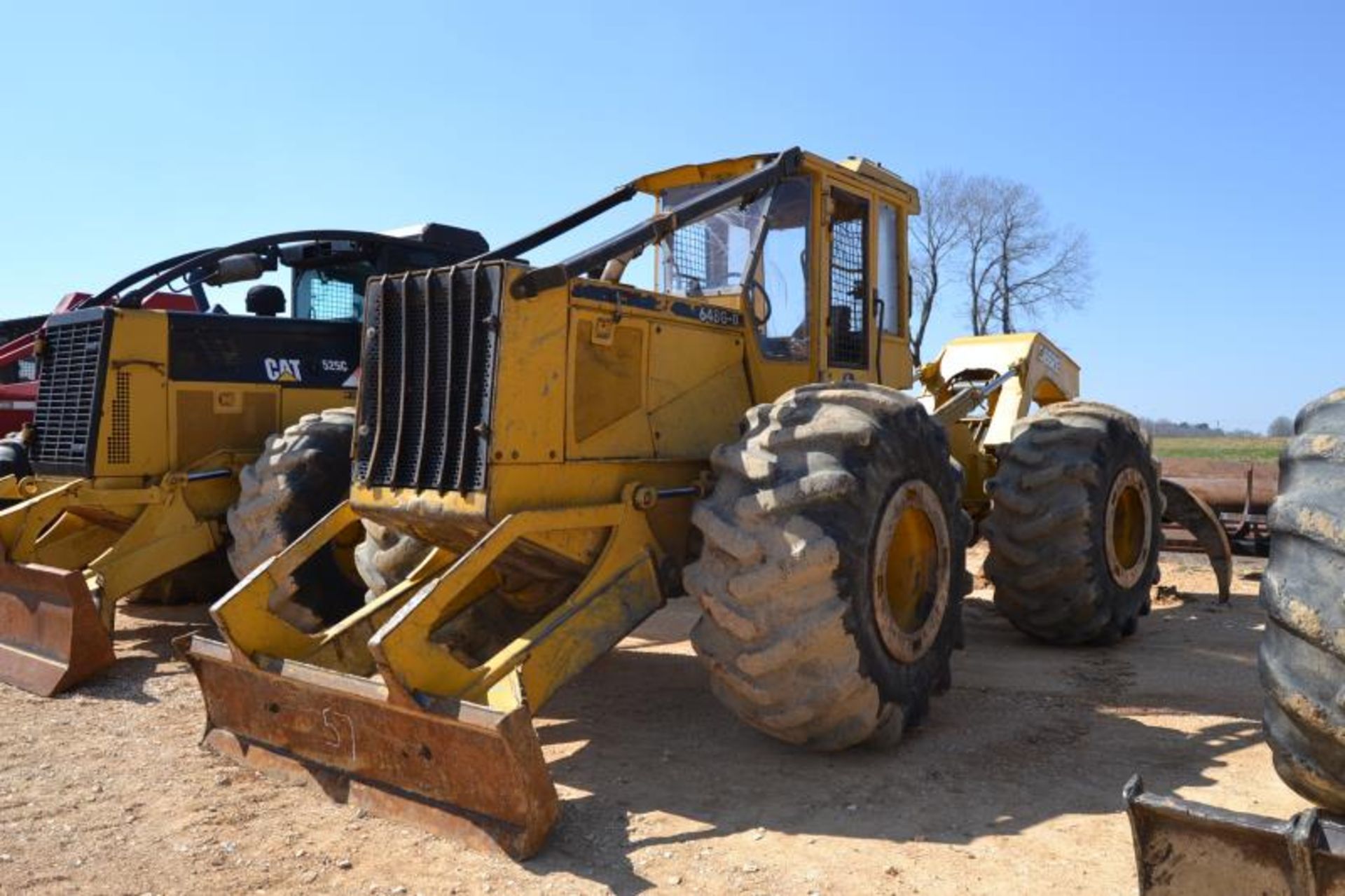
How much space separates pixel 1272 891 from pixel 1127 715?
349cm

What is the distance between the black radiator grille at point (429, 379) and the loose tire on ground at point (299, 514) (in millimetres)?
1891

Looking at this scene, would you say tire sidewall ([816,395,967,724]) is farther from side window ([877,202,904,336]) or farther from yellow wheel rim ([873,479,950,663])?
side window ([877,202,904,336])

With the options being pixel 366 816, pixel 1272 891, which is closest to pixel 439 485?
pixel 366 816

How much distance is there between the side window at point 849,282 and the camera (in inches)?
260

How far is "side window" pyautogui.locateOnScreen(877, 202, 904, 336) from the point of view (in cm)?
708

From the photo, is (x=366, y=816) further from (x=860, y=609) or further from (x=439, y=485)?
(x=860, y=609)

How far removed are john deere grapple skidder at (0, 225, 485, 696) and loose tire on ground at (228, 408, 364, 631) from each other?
0.01 m

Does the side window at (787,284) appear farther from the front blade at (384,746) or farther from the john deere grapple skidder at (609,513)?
the front blade at (384,746)

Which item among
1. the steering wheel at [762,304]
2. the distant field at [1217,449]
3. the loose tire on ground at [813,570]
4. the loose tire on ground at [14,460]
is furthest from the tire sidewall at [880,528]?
the distant field at [1217,449]

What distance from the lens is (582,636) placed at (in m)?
4.88

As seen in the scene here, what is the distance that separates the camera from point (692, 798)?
4641mm

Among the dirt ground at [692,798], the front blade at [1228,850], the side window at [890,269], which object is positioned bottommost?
the dirt ground at [692,798]

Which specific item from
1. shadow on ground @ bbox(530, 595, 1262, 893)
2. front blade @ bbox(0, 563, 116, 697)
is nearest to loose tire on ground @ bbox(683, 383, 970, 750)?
shadow on ground @ bbox(530, 595, 1262, 893)

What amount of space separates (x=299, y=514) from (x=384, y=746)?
326 centimetres
